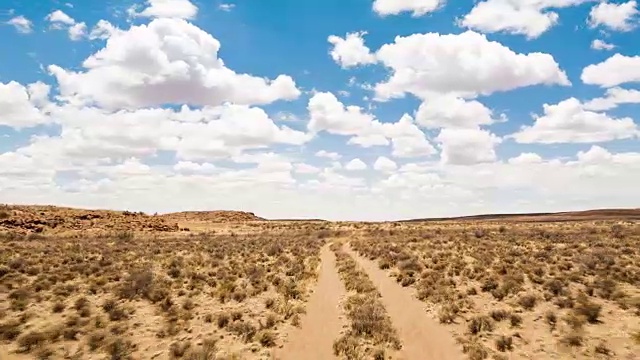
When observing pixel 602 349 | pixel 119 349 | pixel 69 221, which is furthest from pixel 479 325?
pixel 69 221

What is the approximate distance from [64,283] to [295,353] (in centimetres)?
1398

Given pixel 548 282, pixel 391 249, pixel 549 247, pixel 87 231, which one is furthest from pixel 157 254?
pixel 87 231

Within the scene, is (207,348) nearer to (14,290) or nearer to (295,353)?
(295,353)

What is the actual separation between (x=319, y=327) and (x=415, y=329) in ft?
11.4

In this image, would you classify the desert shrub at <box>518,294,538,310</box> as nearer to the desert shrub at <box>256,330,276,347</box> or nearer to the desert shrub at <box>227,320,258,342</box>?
the desert shrub at <box>256,330,276,347</box>

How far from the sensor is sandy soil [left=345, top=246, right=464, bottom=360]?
1335cm

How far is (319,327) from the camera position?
15.9m

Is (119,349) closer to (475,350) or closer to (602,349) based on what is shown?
(475,350)

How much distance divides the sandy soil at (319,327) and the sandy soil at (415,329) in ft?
7.18

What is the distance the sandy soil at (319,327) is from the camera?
13484 mm

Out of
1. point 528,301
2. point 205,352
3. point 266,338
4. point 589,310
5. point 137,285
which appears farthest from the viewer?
point 137,285

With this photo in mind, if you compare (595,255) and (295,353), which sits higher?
(595,255)

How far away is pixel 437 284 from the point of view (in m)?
21.8

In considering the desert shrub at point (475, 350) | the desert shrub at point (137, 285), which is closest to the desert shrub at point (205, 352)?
the desert shrub at point (137, 285)
